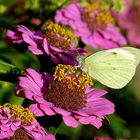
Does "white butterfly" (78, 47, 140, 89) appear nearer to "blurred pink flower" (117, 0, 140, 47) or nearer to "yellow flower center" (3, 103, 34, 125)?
"yellow flower center" (3, 103, 34, 125)

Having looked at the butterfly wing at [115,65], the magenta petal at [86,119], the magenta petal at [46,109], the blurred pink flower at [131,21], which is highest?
the magenta petal at [46,109]

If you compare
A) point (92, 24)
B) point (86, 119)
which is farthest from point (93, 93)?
point (92, 24)

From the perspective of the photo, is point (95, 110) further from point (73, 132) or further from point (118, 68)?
point (73, 132)

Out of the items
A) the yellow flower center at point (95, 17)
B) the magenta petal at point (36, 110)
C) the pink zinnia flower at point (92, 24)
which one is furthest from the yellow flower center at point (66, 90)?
the yellow flower center at point (95, 17)

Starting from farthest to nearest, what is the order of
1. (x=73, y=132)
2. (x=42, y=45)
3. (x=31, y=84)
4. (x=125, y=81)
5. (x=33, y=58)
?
(x=73, y=132)
(x=33, y=58)
(x=125, y=81)
(x=42, y=45)
(x=31, y=84)

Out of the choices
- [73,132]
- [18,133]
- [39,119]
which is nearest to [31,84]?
[39,119]

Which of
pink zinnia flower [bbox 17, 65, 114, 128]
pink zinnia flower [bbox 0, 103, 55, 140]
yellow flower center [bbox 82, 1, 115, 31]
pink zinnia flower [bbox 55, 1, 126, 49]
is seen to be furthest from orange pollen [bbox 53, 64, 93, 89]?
yellow flower center [bbox 82, 1, 115, 31]

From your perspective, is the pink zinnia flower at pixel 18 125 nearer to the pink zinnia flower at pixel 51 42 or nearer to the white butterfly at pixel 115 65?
the pink zinnia flower at pixel 51 42
